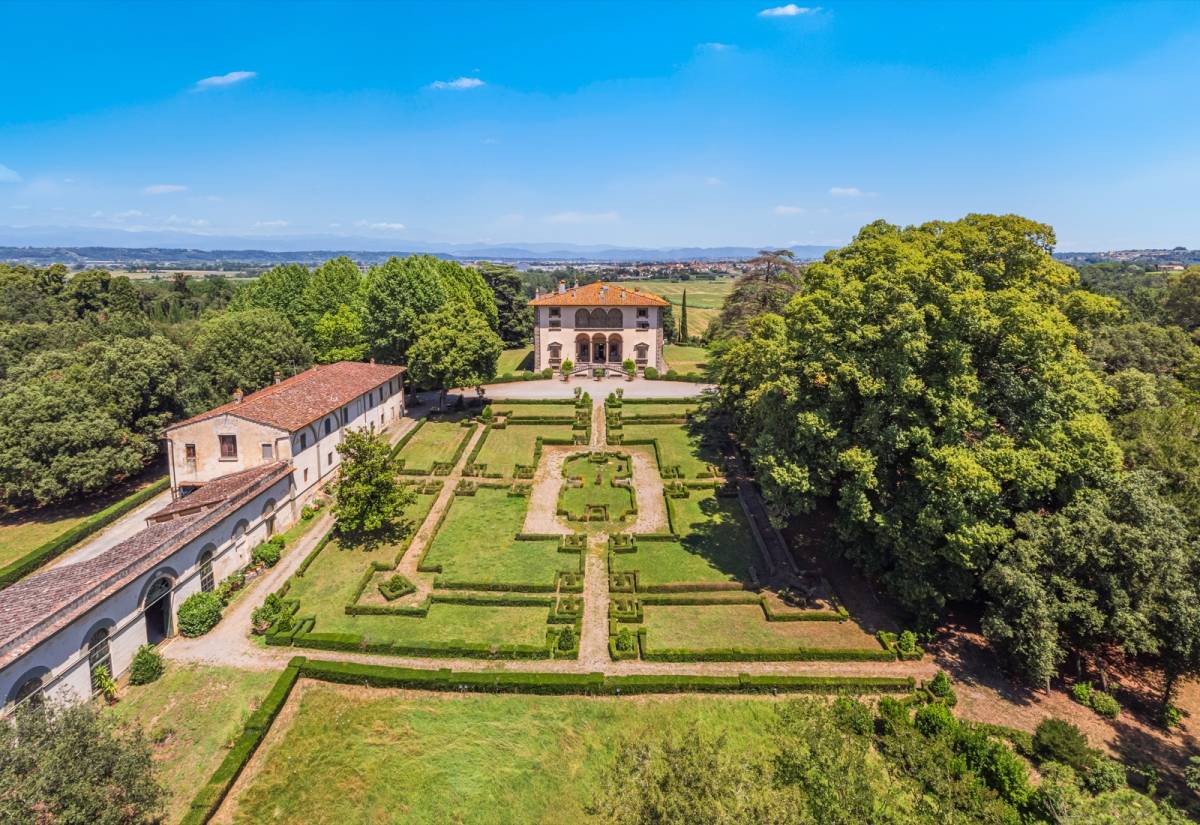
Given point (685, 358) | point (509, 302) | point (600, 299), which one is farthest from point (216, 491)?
point (685, 358)

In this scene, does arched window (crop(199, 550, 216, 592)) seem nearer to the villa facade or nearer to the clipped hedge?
the clipped hedge

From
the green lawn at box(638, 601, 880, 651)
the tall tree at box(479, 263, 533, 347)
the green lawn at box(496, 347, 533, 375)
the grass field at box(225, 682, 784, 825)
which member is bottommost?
the grass field at box(225, 682, 784, 825)

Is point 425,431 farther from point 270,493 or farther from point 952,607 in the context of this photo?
point 952,607

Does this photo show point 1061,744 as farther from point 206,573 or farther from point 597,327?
point 597,327

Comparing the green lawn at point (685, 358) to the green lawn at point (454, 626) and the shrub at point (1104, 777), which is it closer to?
the green lawn at point (454, 626)

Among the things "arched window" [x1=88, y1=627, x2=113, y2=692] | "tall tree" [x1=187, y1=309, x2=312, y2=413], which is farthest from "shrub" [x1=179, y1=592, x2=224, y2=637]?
"tall tree" [x1=187, y1=309, x2=312, y2=413]

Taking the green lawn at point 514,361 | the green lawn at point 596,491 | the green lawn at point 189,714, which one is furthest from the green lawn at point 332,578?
the green lawn at point 514,361

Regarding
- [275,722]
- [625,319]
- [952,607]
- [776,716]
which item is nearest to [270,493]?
[275,722]
